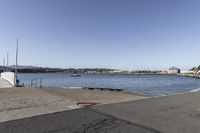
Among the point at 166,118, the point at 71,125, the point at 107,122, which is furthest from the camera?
the point at 166,118

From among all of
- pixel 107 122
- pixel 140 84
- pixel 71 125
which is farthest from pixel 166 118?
pixel 140 84

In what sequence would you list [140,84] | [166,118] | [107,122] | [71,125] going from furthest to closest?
[140,84] → [166,118] → [107,122] → [71,125]

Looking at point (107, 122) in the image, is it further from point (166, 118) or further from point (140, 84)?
point (140, 84)

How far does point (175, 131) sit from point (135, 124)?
114 cm

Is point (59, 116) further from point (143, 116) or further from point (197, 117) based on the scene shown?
point (197, 117)

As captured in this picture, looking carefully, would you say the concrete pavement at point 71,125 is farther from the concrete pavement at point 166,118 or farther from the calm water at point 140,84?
the calm water at point 140,84

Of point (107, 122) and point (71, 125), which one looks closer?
point (71, 125)

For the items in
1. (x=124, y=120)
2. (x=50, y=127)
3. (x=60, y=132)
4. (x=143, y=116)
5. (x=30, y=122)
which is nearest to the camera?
(x=60, y=132)

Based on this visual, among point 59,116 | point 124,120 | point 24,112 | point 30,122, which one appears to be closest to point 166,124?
point 124,120

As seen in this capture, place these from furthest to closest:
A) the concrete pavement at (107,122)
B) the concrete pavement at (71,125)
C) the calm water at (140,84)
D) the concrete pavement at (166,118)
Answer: the calm water at (140,84)
the concrete pavement at (166,118)
the concrete pavement at (107,122)
the concrete pavement at (71,125)

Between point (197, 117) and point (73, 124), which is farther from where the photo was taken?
point (197, 117)

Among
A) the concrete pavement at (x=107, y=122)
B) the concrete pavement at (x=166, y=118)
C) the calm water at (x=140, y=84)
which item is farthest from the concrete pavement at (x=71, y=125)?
the calm water at (x=140, y=84)

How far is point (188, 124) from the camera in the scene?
6758mm

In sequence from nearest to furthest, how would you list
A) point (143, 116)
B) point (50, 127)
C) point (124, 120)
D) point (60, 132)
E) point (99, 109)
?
point (60, 132)
point (50, 127)
point (124, 120)
point (143, 116)
point (99, 109)
